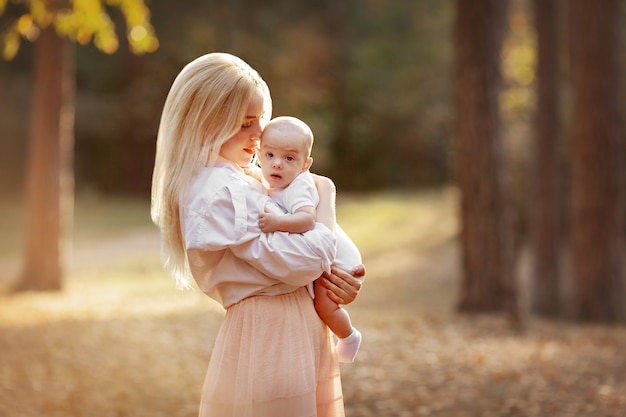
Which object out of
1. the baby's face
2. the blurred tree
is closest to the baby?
the baby's face

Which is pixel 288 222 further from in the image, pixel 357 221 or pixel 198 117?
pixel 357 221

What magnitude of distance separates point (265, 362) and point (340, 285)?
0.35 meters

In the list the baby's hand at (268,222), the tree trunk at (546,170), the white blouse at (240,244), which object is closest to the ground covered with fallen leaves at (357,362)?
the tree trunk at (546,170)

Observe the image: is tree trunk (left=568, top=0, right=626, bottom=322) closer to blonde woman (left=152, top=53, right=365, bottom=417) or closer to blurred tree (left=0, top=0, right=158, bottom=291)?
blurred tree (left=0, top=0, right=158, bottom=291)

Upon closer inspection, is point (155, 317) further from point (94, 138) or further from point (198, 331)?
point (94, 138)

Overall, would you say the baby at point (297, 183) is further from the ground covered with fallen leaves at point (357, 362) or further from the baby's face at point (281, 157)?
the ground covered with fallen leaves at point (357, 362)

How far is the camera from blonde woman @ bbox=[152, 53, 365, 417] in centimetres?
287

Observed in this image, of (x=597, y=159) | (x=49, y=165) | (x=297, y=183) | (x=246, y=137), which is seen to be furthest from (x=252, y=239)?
(x=49, y=165)

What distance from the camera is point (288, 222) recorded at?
286 cm

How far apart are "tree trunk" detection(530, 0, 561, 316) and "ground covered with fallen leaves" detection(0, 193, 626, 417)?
7.93 feet

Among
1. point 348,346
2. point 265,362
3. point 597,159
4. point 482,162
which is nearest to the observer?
point 265,362

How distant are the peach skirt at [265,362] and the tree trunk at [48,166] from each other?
34.4 feet

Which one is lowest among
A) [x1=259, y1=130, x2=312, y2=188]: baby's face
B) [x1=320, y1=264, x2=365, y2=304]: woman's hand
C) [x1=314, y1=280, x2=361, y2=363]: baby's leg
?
[x1=314, y1=280, x2=361, y2=363]: baby's leg

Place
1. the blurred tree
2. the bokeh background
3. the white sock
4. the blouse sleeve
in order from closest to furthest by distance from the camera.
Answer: the blouse sleeve → the white sock → the bokeh background → the blurred tree
